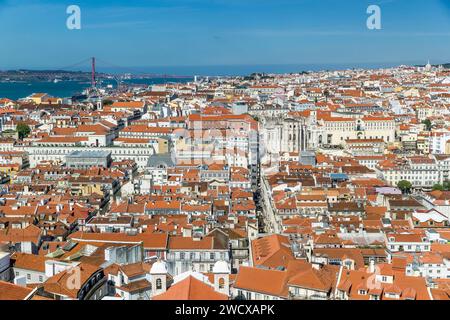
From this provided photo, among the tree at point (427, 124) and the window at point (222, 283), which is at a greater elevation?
the tree at point (427, 124)

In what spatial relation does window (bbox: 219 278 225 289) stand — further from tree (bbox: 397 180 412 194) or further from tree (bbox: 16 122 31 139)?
tree (bbox: 16 122 31 139)

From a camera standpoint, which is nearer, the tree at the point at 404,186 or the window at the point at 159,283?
the window at the point at 159,283

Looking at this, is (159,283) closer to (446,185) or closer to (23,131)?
(446,185)

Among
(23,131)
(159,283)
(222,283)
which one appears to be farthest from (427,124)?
(159,283)

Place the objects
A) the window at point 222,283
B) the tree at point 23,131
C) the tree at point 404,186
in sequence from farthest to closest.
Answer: the tree at point 23,131 → the tree at point 404,186 → the window at point 222,283

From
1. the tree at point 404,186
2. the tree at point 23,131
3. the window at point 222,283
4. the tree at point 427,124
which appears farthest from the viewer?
the tree at point 427,124

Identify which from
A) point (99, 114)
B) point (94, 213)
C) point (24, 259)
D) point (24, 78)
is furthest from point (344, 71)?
point (24, 259)

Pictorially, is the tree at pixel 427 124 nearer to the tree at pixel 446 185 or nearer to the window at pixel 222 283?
the tree at pixel 446 185

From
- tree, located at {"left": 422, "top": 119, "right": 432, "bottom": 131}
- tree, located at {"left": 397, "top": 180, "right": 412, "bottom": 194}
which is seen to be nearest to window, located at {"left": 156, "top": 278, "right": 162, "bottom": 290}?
Result: tree, located at {"left": 397, "top": 180, "right": 412, "bottom": 194}

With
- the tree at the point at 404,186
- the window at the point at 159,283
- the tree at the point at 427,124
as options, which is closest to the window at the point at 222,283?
the window at the point at 159,283
